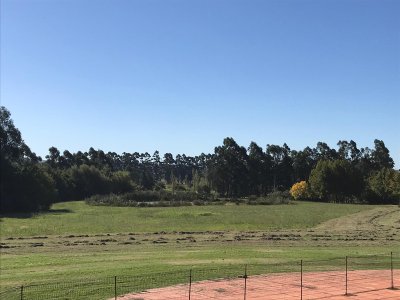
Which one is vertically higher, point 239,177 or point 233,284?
point 239,177

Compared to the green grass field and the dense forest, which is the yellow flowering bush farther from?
the green grass field

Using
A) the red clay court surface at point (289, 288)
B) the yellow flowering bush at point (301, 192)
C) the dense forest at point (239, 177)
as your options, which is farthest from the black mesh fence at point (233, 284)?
the yellow flowering bush at point (301, 192)

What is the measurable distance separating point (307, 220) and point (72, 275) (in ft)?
166

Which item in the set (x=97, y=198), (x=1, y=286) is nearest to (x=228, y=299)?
(x=1, y=286)

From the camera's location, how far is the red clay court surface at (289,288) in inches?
902

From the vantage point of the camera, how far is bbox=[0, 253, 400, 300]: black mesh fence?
23.2 m

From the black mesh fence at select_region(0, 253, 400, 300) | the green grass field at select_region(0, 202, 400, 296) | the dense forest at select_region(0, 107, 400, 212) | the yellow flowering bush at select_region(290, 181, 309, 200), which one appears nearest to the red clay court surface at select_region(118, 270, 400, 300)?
the black mesh fence at select_region(0, 253, 400, 300)

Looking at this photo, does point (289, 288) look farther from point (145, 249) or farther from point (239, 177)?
point (239, 177)

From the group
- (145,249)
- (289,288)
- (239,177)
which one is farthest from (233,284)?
(239,177)

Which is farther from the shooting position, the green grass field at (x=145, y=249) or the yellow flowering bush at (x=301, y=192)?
the yellow flowering bush at (x=301, y=192)

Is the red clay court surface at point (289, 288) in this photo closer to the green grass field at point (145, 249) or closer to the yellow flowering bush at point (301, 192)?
the green grass field at point (145, 249)

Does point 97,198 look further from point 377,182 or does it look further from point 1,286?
point 1,286

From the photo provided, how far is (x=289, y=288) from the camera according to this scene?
24516mm

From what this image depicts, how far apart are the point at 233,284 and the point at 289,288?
2870mm
